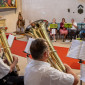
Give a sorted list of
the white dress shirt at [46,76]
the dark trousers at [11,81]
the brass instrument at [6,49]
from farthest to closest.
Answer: the brass instrument at [6,49], the dark trousers at [11,81], the white dress shirt at [46,76]

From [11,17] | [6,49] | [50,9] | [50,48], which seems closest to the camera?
[50,48]

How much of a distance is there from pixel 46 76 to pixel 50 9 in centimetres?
A: 883

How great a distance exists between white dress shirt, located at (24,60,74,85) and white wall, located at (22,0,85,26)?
7984 millimetres

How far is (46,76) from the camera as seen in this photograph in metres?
1.49

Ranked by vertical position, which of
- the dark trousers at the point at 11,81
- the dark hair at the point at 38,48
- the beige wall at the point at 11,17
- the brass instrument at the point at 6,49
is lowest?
the dark trousers at the point at 11,81

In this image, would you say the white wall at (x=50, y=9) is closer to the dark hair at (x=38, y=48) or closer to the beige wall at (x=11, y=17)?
the beige wall at (x=11, y=17)

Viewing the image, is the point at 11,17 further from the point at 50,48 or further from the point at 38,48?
the point at 38,48

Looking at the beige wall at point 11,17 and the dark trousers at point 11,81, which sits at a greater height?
the beige wall at point 11,17

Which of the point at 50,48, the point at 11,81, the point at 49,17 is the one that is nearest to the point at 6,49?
the point at 11,81

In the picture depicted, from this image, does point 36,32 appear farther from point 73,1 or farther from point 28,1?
point 28,1

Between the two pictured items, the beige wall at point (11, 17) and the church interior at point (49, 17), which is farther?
the beige wall at point (11, 17)

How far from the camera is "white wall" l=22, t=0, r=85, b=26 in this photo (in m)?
9.20

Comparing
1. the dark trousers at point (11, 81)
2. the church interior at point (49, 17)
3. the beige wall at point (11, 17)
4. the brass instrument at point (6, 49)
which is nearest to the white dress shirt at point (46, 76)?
the dark trousers at point (11, 81)

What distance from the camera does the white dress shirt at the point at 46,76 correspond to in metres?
1.50
